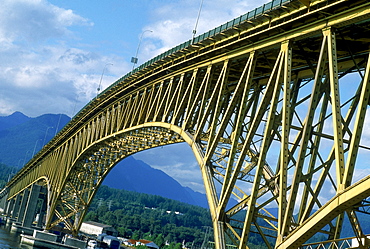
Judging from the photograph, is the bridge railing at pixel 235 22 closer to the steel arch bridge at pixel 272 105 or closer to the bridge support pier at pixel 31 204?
the steel arch bridge at pixel 272 105

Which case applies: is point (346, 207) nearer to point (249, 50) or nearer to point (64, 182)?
point (249, 50)

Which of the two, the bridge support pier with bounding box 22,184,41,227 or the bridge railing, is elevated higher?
Answer: the bridge railing

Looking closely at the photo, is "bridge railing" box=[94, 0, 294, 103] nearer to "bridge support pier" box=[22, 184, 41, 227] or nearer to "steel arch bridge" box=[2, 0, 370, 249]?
"steel arch bridge" box=[2, 0, 370, 249]

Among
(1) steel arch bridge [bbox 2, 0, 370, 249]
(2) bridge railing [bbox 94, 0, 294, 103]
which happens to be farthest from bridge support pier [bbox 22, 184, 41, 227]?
(2) bridge railing [bbox 94, 0, 294, 103]

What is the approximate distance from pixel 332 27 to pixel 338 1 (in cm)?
99

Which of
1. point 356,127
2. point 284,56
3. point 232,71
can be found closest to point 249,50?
point 284,56

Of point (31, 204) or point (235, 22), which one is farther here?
point (31, 204)

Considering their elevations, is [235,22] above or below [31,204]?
above

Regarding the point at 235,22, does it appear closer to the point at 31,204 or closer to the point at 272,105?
the point at 272,105

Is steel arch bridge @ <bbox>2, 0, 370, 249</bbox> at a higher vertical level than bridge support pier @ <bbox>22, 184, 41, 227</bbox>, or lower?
higher

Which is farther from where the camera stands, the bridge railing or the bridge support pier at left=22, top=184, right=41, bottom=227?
the bridge support pier at left=22, top=184, right=41, bottom=227

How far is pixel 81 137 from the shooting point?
7019 centimetres

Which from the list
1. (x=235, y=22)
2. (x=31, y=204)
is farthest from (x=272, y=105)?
(x=31, y=204)

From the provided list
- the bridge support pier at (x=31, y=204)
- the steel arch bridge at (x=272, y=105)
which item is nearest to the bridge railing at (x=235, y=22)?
the steel arch bridge at (x=272, y=105)
